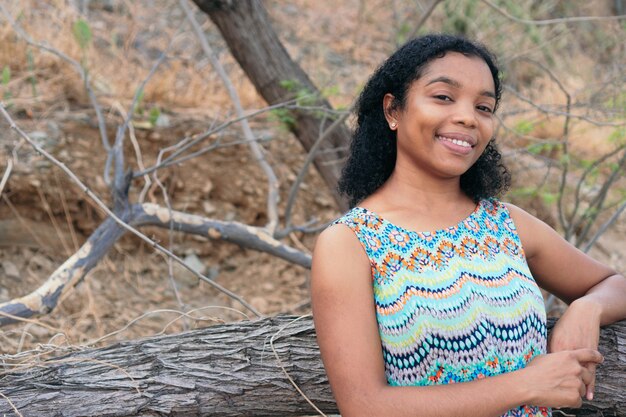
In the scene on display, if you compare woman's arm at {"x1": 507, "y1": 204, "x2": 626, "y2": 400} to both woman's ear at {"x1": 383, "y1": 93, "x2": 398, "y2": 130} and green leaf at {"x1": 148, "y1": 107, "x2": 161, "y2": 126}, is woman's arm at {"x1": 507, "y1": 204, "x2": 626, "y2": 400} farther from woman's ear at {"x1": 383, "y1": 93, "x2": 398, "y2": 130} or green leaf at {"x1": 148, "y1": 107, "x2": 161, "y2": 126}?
green leaf at {"x1": 148, "y1": 107, "x2": 161, "y2": 126}

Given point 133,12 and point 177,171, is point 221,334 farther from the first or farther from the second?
point 133,12

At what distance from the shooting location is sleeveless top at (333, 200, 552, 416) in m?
1.57

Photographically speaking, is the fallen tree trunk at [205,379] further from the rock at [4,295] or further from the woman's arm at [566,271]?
the rock at [4,295]

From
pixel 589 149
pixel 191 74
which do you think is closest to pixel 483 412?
pixel 191 74

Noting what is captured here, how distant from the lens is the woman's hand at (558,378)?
5.02 ft

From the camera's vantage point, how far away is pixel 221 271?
16.5 feet

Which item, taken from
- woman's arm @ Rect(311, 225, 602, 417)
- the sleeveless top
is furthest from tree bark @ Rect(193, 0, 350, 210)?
woman's arm @ Rect(311, 225, 602, 417)

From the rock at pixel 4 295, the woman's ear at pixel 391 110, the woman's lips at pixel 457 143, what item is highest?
the woman's ear at pixel 391 110

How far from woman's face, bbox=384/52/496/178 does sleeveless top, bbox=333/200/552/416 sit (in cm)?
16

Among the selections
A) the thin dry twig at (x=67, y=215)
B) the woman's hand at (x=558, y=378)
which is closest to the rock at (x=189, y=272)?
the thin dry twig at (x=67, y=215)

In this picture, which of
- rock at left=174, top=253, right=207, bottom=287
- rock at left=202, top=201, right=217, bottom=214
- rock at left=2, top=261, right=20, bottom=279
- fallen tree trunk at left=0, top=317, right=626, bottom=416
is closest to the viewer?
fallen tree trunk at left=0, top=317, right=626, bottom=416

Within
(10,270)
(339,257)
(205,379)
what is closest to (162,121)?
(10,270)

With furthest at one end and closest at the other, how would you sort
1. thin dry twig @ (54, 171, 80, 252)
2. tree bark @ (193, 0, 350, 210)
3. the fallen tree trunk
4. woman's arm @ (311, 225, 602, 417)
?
thin dry twig @ (54, 171, 80, 252), tree bark @ (193, 0, 350, 210), the fallen tree trunk, woman's arm @ (311, 225, 602, 417)

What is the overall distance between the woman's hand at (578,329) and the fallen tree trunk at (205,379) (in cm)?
17
